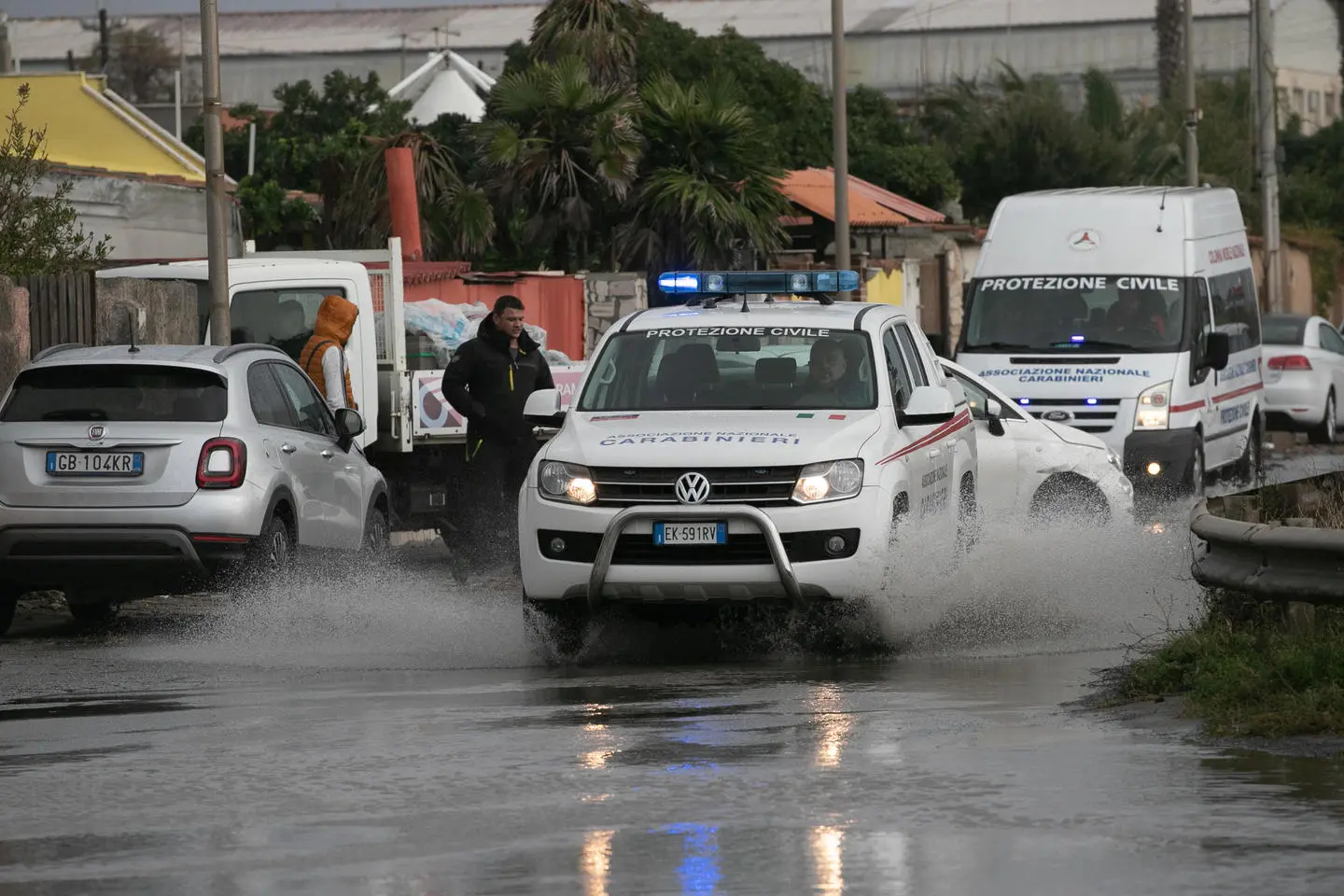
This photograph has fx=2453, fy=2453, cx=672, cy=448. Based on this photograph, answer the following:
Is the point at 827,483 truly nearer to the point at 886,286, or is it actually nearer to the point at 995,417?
the point at 995,417

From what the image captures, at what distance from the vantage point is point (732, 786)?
732 centimetres

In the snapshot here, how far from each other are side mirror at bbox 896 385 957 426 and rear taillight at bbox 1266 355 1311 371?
62.6 feet

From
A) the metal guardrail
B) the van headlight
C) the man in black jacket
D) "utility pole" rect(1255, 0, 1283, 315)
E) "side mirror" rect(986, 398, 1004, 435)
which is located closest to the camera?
the metal guardrail

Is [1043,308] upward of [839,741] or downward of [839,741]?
upward

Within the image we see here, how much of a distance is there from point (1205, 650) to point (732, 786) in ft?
8.67

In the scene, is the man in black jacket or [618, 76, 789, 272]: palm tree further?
[618, 76, 789, 272]: palm tree

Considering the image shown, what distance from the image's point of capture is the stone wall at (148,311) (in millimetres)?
17812

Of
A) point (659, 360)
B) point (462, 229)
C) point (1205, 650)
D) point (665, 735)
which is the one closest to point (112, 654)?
point (659, 360)

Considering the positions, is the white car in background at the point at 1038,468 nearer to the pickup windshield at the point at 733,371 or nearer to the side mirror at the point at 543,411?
the pickup windshield at the point at 733,371

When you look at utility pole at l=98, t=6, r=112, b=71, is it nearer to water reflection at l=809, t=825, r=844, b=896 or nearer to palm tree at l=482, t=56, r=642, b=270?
palm tree at l=482, t=56, r=642, b=270

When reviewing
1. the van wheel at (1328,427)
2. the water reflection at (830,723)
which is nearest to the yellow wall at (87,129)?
the van wheel at (1328,427)

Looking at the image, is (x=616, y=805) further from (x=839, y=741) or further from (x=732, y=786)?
(x=839, y=741)

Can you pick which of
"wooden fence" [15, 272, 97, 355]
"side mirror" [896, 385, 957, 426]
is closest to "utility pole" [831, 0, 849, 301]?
"wooden fence" [15, 272, 97, 355]

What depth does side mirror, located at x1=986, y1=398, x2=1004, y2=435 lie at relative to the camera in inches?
601
